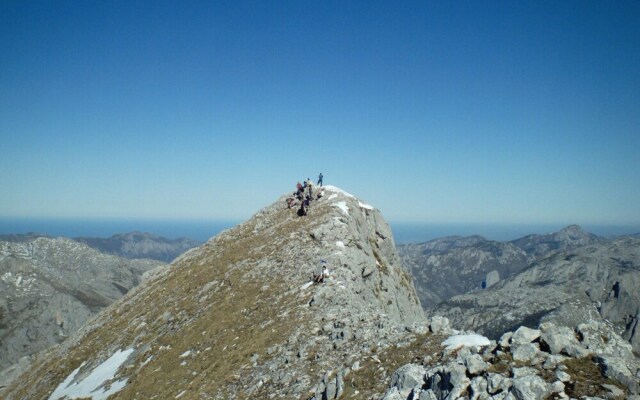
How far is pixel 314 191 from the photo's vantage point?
60344mm

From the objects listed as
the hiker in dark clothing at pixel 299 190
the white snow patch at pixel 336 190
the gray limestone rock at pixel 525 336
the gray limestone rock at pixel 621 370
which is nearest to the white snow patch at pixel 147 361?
the gray limestone rock at pixel 525 336

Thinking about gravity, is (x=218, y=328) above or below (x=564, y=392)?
below

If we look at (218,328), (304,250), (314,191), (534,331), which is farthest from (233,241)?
(534,331)

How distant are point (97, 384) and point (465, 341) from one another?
106ft

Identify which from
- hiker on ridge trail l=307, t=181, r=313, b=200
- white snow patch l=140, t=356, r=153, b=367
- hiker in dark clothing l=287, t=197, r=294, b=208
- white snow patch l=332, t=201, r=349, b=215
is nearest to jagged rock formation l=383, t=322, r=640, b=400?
white snow patch l=140, t=356, r=153, b=367

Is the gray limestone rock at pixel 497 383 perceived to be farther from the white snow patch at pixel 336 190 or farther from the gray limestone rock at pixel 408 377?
the white snow patch at pixel 336 190

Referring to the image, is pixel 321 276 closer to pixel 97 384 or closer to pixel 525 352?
pixel 525 352

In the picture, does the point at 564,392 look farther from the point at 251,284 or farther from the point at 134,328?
the point at 134,328

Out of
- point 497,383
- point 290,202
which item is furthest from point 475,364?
point 290,202

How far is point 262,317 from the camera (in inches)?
1189

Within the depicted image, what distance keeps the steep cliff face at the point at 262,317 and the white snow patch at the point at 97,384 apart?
22 centimetres

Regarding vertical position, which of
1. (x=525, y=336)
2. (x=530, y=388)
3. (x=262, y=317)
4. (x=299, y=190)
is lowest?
(x=262, y=317)

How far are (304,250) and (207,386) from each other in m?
18.9

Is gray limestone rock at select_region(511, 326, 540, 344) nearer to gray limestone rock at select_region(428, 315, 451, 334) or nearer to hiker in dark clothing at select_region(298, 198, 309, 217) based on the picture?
gray limestone rock at select_region(428, 315, 451, 334)
